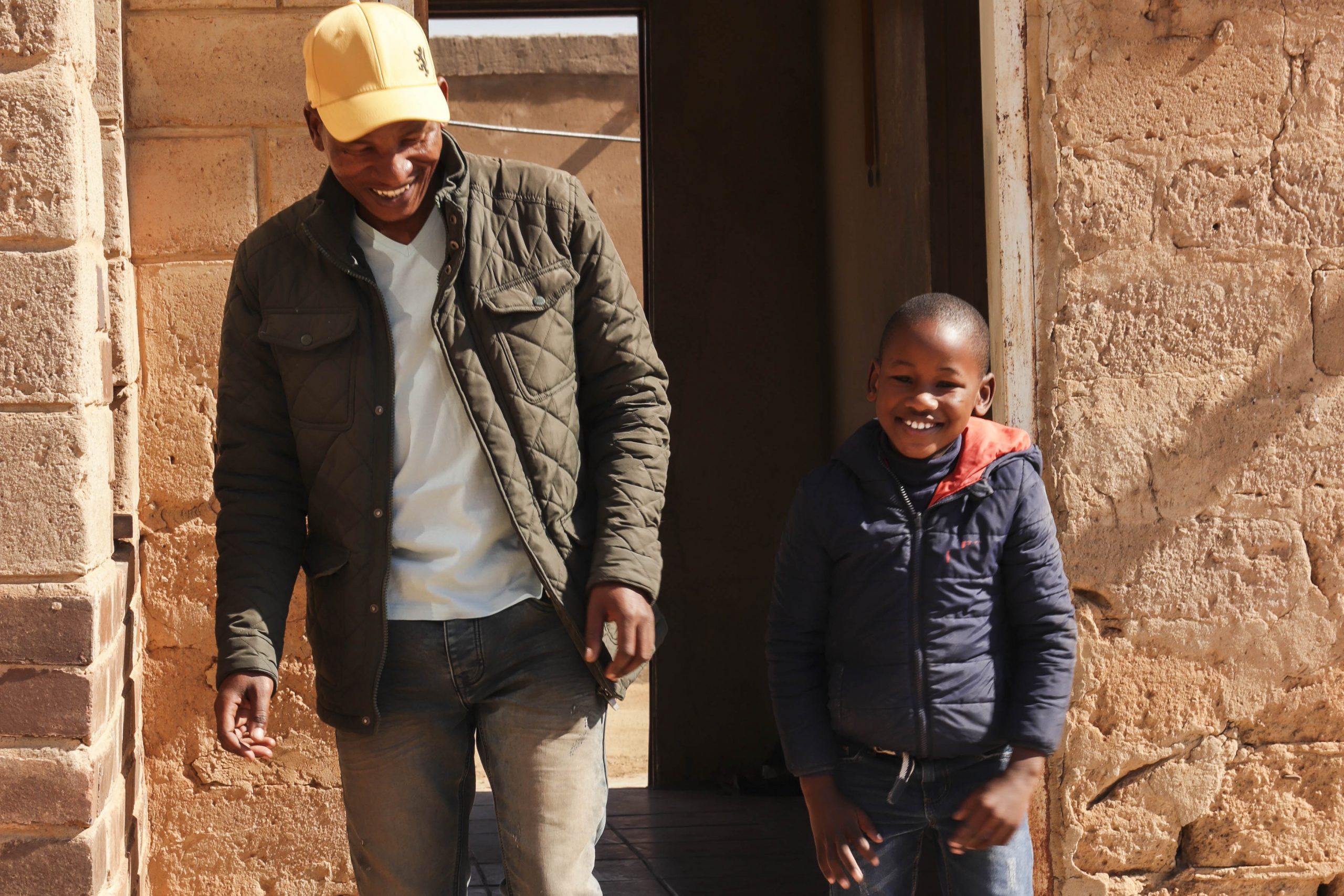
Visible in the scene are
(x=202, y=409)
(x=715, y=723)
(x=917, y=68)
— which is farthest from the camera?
(x=715, y=723)

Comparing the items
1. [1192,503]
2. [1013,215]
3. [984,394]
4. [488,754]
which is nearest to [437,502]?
[488,754]

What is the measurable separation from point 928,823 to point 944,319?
821mm

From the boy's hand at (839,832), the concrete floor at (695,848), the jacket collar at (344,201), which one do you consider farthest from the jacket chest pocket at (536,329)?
the concrete floor at (695,848)

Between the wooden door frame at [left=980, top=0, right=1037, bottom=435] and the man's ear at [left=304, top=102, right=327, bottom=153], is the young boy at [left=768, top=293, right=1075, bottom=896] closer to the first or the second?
the wooden door frame at [left=980, top=0, right=1037, bottom=435]

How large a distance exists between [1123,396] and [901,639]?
1.13 meters

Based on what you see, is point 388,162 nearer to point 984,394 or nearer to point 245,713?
point 245,713

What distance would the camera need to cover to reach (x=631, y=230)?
1259 cm

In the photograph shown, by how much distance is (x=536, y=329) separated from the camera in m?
2.24

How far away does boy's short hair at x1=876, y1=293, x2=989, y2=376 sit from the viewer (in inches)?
88.5

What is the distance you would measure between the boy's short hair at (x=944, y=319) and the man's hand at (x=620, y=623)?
1.96 feet

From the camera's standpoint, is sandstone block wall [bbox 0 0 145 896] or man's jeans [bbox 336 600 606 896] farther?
sandstone block wall [bbox 0 0 145 896]

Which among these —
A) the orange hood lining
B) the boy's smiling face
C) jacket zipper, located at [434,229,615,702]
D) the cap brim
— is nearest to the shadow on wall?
the orange hood lining

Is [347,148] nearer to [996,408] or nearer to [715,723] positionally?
[996,408]

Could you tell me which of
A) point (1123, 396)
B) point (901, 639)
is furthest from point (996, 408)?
point (901, 639)
